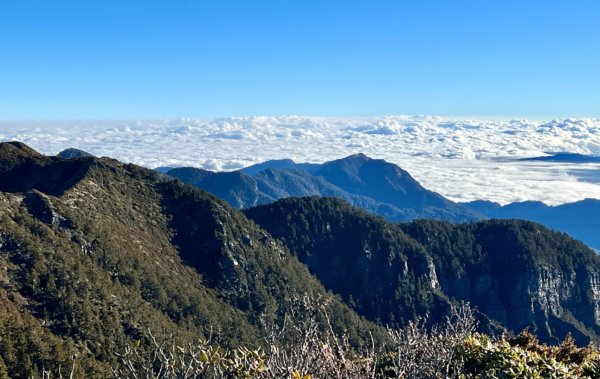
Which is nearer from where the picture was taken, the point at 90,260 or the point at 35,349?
the point at 35,349

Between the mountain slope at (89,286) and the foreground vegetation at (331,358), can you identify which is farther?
the mountain slope at (89,286)

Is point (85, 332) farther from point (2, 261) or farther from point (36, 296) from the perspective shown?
point (2, 261)

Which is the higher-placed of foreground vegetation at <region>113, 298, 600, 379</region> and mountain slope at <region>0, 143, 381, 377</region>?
foreground vegetation at <region>113, 298, 600, 379</region>

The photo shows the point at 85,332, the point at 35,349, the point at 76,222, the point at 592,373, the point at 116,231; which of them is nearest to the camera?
the point at 592,373

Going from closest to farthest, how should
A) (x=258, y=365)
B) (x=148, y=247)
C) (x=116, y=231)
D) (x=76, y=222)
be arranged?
1. (x=258, y=365)
2. (x=76, y=222)
3. (x=116, y=231)
4. (x=148, y=247)

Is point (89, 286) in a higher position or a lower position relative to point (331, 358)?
lower

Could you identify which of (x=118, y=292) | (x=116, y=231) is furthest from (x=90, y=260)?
(x=116, y=231)

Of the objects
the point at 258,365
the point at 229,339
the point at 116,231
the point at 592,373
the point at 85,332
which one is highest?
the point at 258,365

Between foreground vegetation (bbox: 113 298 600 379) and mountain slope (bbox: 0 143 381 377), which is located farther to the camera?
mountain slope (bbox: 0 143 381 377)

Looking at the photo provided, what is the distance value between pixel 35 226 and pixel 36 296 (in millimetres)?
28435

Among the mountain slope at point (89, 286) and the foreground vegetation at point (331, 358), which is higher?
the foreground vegetation at point (331, 358)

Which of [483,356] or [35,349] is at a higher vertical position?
[483,356]

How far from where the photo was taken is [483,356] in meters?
25.8

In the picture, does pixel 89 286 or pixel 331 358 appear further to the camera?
pixel 89 286
